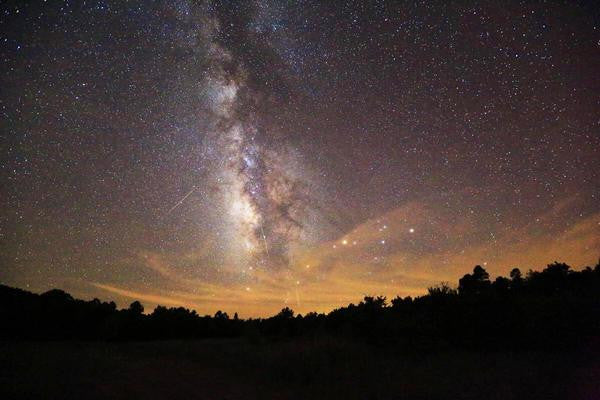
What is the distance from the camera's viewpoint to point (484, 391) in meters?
8.15

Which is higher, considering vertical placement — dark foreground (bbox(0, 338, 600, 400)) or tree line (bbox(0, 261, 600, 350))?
tree line (bbox(0, 261, 600, 350))

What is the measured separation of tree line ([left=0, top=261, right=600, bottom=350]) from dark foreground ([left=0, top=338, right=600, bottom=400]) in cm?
68

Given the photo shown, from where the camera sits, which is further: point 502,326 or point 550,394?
point 502,326

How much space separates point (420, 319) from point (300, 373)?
188 inches

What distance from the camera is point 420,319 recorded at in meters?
12.3

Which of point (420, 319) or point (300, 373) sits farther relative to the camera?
point (420, 319)

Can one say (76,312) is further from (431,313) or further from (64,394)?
(431,313)

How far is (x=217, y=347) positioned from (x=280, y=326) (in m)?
7.50

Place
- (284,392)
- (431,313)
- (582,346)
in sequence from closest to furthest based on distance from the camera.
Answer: (284,392) < (582,346) < (431,313)

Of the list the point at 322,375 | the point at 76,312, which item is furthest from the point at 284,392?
the point at 76,312

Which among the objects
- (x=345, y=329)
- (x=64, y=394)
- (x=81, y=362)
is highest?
(x=345, y=329)

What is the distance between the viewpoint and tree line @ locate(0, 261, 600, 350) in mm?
11203

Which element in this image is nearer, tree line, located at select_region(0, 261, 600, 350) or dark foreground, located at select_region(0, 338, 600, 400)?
dark foreground, located at select_region(0, 338, 600, 400)

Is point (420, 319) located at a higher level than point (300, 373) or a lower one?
higher
